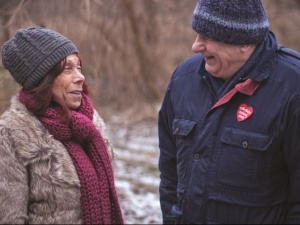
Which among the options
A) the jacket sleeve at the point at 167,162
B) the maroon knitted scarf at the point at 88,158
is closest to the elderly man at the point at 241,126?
the jacket sleeve at the point at 167,162

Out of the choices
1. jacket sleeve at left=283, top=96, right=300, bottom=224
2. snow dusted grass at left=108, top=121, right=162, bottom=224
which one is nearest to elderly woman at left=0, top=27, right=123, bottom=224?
jacket sleeve at left=283, top=96, right=300, bottom=224

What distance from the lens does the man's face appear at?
248 centimetres

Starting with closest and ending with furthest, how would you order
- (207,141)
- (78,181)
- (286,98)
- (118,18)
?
(286,98)
(207,141)
(78,181)
(118,18)

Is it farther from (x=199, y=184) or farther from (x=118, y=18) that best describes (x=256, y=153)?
(x=118, y=18)

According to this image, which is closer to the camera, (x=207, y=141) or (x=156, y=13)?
(x=207, y=141)

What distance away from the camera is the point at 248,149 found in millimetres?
2395

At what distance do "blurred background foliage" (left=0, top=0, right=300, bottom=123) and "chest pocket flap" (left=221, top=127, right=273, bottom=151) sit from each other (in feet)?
9.37

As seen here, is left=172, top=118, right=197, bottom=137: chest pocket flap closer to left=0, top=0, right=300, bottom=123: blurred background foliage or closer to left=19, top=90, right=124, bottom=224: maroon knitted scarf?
left=19, top=90, right=124, bottom=224: maroon knitted scarf

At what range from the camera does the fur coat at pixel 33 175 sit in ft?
8.78

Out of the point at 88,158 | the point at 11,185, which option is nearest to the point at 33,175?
the point at 11,185

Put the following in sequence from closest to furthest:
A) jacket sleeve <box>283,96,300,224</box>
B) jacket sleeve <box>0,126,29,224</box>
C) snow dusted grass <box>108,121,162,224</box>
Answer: jacket sleeve <box>283,96,300,224</box> < jacket sleeve <box>0,126,29,224</box> < snow dusted grass <box>108,121,162,224</box>

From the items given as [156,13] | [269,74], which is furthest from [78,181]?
[156,13]

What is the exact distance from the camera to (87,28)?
692 centimetres

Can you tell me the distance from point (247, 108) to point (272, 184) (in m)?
0.36
